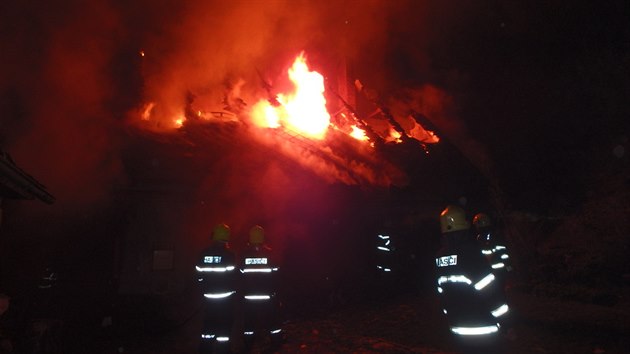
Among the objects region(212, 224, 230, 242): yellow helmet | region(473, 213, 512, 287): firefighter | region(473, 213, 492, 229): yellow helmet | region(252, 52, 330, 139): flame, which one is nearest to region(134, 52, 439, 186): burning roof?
region(252, 52, 330, 139): flame

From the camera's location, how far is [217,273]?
5383 mm

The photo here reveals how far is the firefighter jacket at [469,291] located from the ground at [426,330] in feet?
5.41

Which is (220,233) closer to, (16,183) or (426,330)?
(16,183)

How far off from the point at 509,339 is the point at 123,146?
400 inches

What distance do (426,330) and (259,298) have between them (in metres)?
2.97

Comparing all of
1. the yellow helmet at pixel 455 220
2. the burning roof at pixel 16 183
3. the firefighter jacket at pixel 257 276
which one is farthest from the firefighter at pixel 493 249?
the burning roof at pixel 16 183

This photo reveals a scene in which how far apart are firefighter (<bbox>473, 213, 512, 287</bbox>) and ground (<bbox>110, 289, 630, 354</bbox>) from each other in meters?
0.93

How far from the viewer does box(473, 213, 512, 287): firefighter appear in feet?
17.7

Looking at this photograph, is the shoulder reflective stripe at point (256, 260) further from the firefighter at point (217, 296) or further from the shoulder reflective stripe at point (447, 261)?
the shoulder reflective stripe at point (447, 261)

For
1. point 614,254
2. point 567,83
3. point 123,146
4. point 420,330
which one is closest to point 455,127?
point 567,83

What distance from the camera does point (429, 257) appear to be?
10016 millimetres

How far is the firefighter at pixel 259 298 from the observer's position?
596cm

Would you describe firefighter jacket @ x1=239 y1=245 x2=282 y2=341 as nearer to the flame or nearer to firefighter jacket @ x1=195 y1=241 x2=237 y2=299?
firefighter jacket @ x1=195 y1=241 x2=237 y2=299

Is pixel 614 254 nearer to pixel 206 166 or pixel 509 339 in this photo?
pixel 509 339
